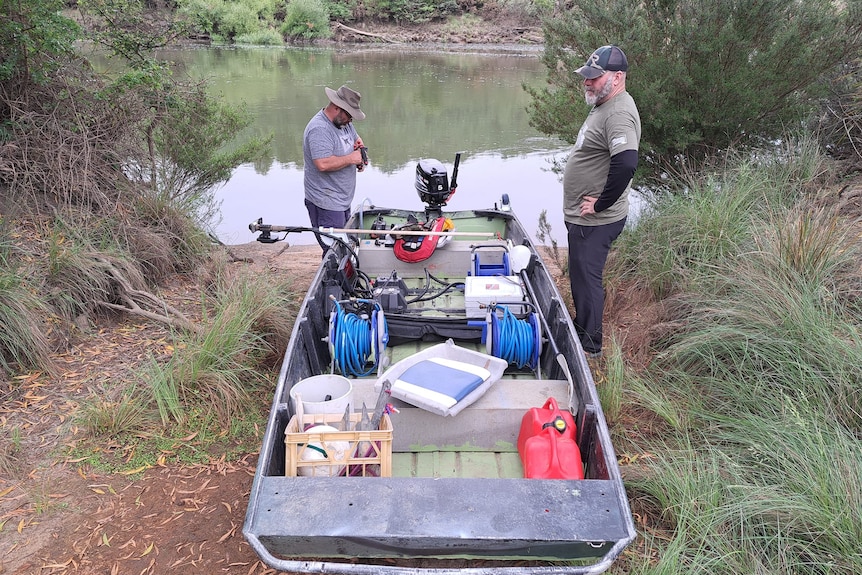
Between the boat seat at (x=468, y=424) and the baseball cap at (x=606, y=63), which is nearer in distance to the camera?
the boat seat at (x=468, y=424)

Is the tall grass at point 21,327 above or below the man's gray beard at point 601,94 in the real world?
below

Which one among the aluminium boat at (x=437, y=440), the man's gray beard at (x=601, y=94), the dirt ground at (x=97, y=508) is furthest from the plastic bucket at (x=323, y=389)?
the man's gray beard at (x=601, y=94)

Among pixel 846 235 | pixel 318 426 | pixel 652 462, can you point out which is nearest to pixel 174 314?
pixel 318 426

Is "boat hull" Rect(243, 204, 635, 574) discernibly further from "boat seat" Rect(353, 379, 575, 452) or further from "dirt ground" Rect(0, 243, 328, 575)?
"dirt ground" Rect(0, 243, 328, 575)

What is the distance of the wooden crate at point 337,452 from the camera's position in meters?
2.57

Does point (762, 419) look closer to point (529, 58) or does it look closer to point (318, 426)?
point (318, 426)

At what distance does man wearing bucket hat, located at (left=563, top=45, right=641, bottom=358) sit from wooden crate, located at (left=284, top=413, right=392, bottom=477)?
2.07 meters

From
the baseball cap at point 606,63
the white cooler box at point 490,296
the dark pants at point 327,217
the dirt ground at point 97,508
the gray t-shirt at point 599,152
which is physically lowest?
the dirt ground at point 97,508

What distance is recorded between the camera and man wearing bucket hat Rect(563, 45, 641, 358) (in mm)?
3691

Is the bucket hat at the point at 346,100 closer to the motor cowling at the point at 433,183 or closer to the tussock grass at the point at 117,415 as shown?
the motor cowling at the point at 433,183

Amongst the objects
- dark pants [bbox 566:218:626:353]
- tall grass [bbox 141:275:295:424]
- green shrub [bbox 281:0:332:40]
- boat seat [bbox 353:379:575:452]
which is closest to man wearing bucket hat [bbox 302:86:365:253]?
tall grass [bbox 141:275:295:424]

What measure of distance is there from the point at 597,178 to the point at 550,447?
204cm

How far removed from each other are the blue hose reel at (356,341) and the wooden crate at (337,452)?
32.2 inches

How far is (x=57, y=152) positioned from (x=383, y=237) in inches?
125
